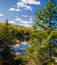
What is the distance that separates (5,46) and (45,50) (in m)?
16.4

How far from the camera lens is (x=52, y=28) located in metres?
28.3

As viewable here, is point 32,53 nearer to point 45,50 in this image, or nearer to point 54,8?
point 45,50

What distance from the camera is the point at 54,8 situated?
94.8ft

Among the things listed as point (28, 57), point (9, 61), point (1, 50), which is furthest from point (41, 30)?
point (1, 50)

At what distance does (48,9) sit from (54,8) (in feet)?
2.71

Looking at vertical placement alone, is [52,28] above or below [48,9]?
below

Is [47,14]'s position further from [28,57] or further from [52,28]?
[28,57]

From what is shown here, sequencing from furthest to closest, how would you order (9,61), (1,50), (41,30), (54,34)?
(1,50)
(9,61)
(41,30)
(54,34)

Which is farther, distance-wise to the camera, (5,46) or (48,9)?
(5,46)

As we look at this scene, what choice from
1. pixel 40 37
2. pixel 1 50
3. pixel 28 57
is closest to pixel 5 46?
pixel 1 50

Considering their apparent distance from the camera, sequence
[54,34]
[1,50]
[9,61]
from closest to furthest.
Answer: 1. [54,34]
2. [9,61]
3. [1,50]

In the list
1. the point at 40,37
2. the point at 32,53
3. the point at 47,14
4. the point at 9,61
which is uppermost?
the point at 47,14

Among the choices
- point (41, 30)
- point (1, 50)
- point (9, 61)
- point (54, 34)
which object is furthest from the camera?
point (1, 50)

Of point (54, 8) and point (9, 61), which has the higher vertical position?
point (54, 8)
